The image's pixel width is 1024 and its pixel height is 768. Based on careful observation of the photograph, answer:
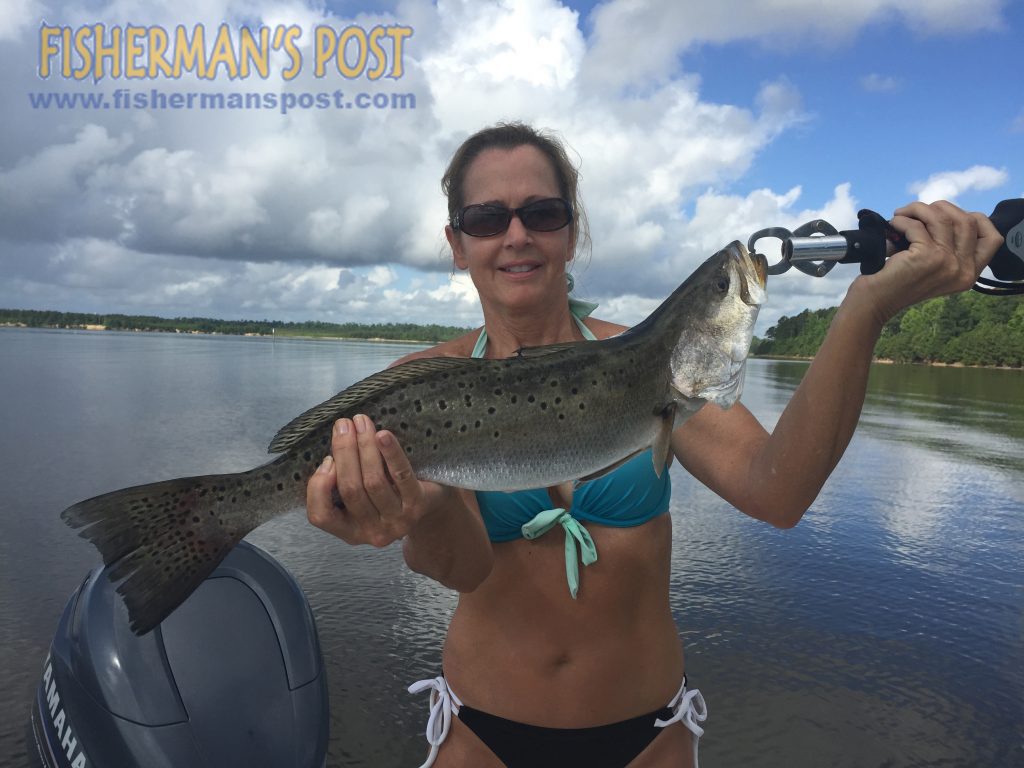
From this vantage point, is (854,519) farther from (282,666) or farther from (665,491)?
(282,666)

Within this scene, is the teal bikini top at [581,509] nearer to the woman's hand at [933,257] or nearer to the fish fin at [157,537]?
the fish fin at [157,537]

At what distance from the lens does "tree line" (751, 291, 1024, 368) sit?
257 feet

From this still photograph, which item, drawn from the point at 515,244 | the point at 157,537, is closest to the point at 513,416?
the point at 515,244

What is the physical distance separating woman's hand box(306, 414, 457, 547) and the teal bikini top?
1.66ft

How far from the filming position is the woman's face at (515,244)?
3551mm

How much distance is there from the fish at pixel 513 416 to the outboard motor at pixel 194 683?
1.07 meters

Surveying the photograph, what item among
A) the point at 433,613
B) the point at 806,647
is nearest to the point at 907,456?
the point at 806,647

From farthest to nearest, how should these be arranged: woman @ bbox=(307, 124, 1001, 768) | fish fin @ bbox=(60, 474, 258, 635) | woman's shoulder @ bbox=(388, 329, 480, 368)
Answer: woman's shoulder @ bbox=(388, 329, 480, 368) → woman @ bbox=(307, 124, 1001, 768) → fish fin @ bbox=(60, 474, 258, 635)

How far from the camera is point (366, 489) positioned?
9.21 ft

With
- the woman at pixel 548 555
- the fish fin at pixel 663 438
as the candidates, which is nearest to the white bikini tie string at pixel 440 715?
the woman at pixel 548 555

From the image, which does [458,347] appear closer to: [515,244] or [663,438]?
[515,244]

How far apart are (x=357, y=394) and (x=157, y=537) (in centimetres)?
98

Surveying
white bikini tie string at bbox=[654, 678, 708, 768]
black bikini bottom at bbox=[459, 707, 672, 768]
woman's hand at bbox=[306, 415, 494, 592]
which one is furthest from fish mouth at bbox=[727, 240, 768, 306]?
black bikini bottom at bbox=[459, 707, 672, 768]

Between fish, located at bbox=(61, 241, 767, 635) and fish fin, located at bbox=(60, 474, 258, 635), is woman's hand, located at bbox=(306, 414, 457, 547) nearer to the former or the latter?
fish, located at bbox=(61, 241, 767, 635)
